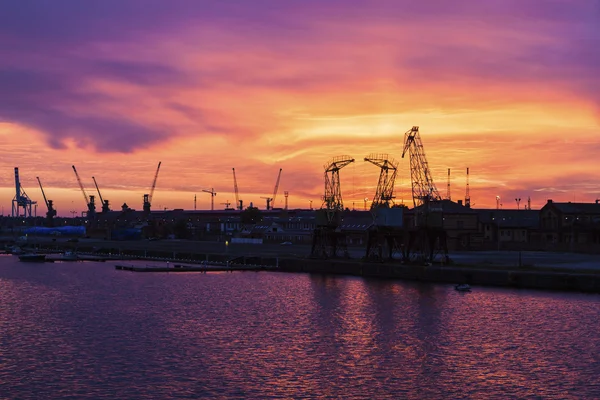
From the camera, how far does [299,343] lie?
52094 millimetres

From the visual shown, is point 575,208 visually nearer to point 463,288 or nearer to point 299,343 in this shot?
point 463,288

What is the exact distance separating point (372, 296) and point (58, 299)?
1344 inches

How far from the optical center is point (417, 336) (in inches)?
2173

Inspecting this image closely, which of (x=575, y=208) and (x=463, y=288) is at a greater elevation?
(x=575, y=208)

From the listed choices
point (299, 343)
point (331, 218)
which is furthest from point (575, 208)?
point (299, 343)

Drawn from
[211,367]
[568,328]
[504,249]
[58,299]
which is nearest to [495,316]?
[568,328]

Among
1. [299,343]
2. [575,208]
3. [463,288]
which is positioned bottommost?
[299,343]

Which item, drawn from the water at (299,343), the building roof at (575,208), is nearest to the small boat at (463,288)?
the water at (299,343)

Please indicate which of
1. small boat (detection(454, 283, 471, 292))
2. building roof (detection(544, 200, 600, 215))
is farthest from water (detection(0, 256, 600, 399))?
building roof (detection(544, 200, 600, 215))

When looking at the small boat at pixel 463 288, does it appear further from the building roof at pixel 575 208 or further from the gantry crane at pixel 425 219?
the building roof at pixel 575 208

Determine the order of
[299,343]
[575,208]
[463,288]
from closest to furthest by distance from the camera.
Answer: [299,343] < [463,288] < [575,208]

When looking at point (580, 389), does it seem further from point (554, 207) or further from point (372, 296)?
point (554, 207)

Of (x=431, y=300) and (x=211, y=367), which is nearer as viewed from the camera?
(x=211, y=367)

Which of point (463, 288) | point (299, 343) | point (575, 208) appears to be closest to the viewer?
point (299, 343)
